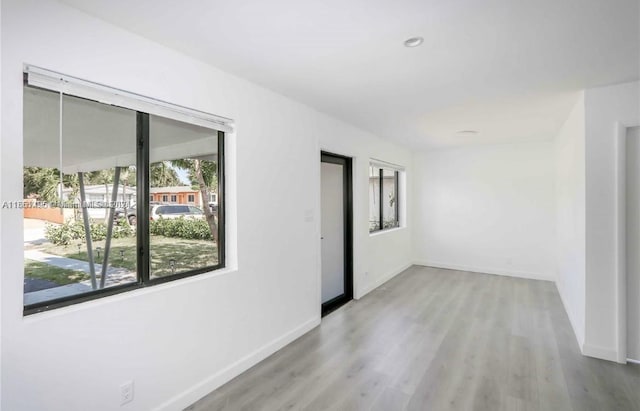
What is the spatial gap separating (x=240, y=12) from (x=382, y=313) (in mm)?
3577

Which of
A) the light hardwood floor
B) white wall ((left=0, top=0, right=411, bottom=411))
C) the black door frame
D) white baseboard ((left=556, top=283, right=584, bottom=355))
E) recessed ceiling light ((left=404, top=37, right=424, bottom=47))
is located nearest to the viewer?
white wall ((left=0, top=0, right=411, bottom=411))

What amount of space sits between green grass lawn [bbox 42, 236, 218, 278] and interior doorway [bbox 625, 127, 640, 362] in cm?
365

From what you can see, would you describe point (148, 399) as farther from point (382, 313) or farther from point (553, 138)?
point (553, 138)

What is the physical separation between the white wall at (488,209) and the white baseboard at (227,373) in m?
4.19

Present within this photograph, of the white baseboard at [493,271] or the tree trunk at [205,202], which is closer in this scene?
the tree trunk at [205,202]

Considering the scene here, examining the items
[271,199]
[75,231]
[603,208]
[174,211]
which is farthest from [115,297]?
[603,208]

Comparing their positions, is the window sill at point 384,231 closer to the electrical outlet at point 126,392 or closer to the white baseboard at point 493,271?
the white baseboard at point 493,271

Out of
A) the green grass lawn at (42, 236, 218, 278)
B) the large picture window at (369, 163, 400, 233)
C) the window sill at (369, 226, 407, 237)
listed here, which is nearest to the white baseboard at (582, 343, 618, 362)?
the window sill at (369, 226, 407, 237)

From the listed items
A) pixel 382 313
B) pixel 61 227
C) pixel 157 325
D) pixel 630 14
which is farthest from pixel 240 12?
pixel 382 313

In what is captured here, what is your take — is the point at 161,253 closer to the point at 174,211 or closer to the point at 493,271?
the point at 174,211

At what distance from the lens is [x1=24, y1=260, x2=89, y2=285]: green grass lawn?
1.67 metres

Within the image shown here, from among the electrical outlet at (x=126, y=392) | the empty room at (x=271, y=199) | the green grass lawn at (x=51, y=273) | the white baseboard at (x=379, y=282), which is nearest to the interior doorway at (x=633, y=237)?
the empty room at (x=271, y=199)

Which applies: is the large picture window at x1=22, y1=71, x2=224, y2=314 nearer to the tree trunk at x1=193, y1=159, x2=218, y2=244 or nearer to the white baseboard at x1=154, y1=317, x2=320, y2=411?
the tree trunk at x1=193, y1=159, x2=218, y2=244

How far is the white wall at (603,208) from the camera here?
2.84 metres
